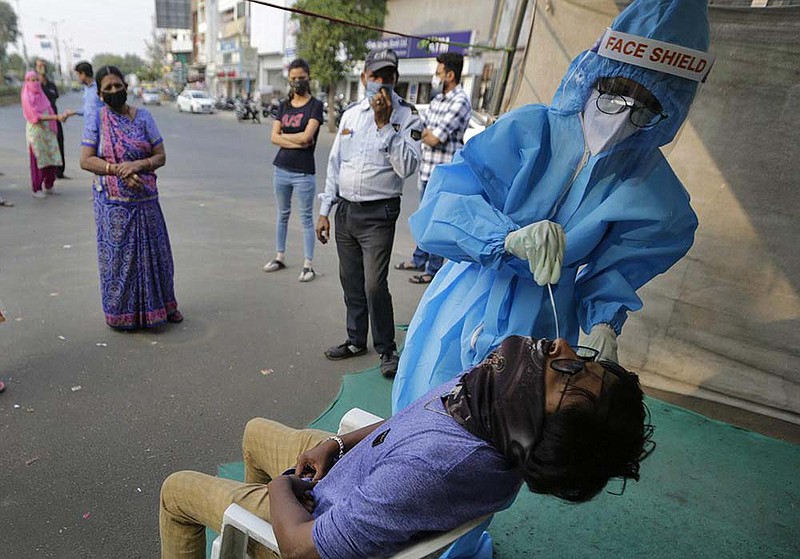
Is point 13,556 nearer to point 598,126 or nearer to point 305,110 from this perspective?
point 598,126

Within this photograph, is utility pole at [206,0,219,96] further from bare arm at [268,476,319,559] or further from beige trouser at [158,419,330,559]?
bare arm at [268,476,319,559]

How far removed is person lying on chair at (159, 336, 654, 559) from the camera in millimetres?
977

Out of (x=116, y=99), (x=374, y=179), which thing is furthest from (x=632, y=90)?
(x=116, y=99)

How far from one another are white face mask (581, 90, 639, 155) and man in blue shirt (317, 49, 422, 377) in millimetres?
1556

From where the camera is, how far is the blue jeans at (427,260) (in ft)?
16.6

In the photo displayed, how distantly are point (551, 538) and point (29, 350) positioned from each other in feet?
10.1

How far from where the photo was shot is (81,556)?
190 centimetres

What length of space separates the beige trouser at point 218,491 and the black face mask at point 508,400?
Answer: 2.11ft

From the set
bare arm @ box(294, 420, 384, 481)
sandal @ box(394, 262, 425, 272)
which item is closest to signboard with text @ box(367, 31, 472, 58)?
sandal @ box(394, 262, 425, 272)

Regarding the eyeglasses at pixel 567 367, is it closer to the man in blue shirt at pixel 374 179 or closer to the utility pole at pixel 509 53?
the man in blue shirt at pixel 374 179

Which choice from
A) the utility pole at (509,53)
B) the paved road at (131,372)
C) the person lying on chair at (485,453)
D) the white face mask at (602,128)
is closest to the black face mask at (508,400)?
the person lying on chair at (485,453)

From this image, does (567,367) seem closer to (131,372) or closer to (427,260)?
(131,372)

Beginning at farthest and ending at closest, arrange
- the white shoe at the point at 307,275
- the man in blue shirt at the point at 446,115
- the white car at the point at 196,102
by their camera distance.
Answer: the white car at the point at 196,102 < the white shoe at the point at 307,275 < the man in blue shirt at the point at 446,115

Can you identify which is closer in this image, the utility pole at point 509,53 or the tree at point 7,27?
the utility pole at point 509,53
